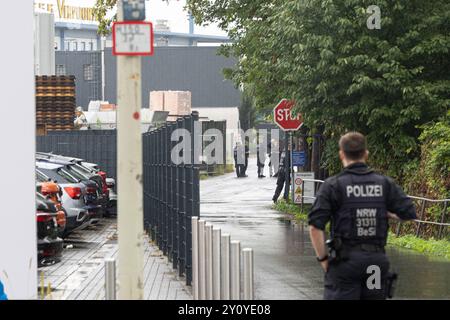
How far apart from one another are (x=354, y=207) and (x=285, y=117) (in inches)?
902

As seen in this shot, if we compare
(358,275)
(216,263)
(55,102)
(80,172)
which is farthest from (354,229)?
(55,102)

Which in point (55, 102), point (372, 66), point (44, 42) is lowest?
point (55, 102)

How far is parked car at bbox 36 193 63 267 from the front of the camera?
50.4ft

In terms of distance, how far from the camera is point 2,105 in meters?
10.5

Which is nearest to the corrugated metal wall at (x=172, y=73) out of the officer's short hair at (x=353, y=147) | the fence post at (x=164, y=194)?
the fence post at (x=164, y=194)

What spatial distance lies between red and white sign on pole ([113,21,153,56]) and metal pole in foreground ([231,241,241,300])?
2503 mm

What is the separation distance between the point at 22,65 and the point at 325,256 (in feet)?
11.6

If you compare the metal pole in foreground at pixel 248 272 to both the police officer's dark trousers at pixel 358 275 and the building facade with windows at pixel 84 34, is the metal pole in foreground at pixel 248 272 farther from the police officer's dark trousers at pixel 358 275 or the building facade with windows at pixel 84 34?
the building facade with windows at pixel 84 34

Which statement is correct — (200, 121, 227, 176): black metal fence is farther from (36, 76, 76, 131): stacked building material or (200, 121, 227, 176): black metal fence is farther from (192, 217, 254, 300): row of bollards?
(192, 217, 254, 300): row of bollards

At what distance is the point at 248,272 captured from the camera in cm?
955

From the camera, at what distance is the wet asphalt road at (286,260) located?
49.1ft

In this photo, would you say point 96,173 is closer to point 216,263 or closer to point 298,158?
point 298,158
